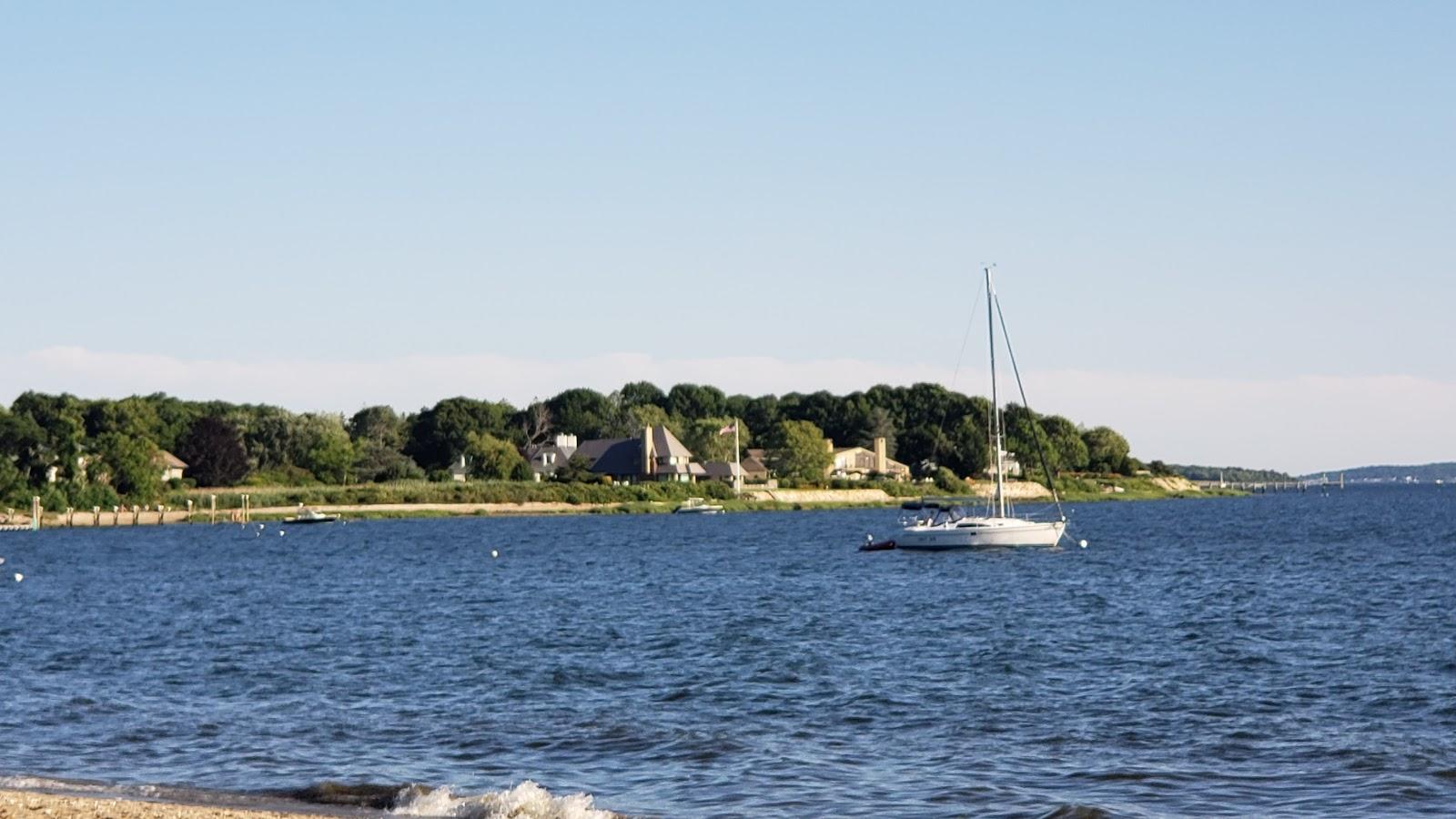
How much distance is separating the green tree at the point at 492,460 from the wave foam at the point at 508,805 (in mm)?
144548

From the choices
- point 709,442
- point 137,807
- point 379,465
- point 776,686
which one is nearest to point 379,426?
point 379,465

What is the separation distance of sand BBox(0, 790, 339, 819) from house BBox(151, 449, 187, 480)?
13437 centimetres

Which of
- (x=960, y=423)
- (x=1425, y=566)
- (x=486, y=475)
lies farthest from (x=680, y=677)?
(x=960, y=423)

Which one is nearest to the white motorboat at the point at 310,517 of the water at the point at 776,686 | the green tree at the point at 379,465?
the green tree at the point at 379,465

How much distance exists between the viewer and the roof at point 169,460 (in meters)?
147

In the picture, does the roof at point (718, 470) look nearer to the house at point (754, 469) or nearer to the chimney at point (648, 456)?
the house at point (754, 469)

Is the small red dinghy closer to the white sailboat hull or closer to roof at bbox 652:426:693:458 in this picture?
the white sailboat hull

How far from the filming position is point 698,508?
500ft

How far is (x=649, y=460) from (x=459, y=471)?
1949 centimetres

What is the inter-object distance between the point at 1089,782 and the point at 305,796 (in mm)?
9173

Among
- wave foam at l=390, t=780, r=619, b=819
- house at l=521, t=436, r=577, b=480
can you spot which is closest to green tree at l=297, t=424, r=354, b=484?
house at l=521, t=436, r=577, b=480

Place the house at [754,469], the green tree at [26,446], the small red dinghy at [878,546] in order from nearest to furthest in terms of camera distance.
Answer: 1. the small red dinghy at [878,546]
2. the green tree at [26,446]
3. the house at [754,469]

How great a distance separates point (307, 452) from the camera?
16775cm

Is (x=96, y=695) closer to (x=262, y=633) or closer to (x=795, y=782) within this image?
(x=262, y=633)
